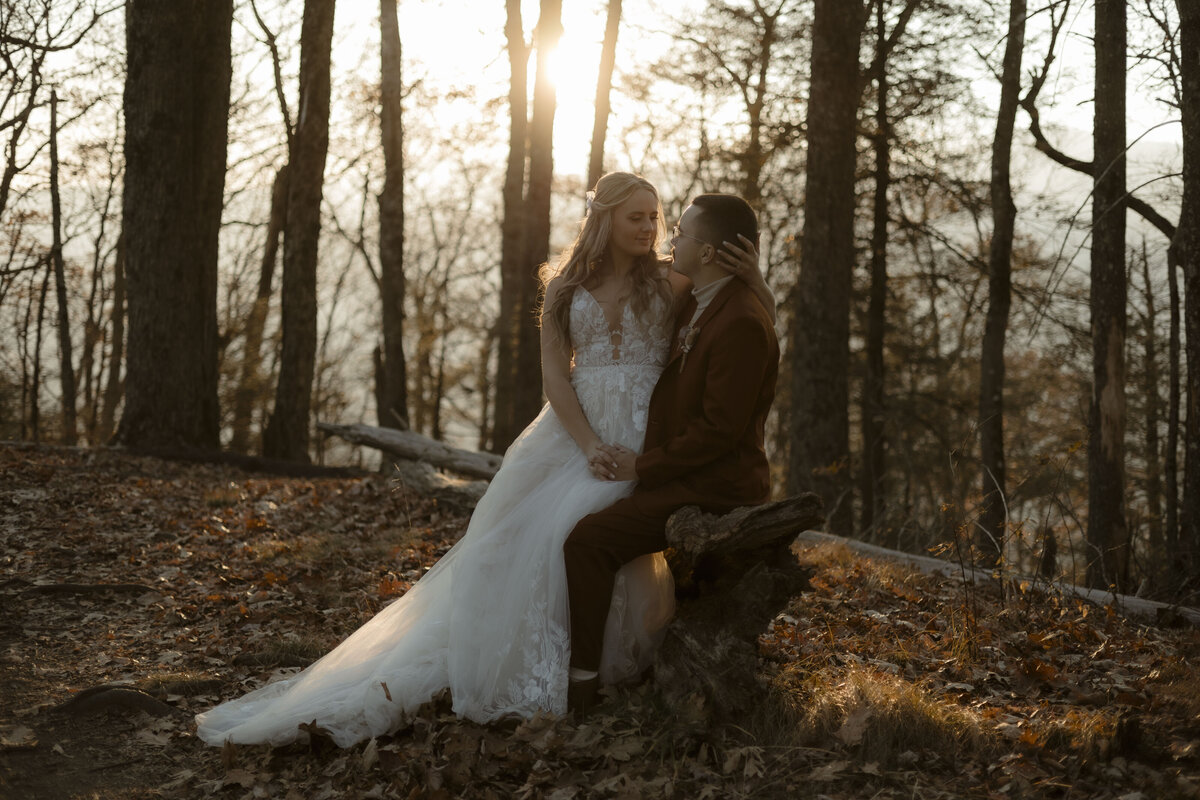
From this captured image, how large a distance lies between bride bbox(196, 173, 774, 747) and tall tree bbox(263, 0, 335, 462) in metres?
8.70

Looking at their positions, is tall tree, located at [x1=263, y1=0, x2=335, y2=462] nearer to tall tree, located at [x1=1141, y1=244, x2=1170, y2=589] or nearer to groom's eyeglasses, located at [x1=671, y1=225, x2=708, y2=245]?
groom's eyeglasses, located at [x1=671, y1=225, x2=708, y2=245]

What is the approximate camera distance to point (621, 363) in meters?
4.54

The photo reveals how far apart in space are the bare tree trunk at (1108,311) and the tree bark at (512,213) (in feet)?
27.7

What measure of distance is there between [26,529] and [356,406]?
34095 mm

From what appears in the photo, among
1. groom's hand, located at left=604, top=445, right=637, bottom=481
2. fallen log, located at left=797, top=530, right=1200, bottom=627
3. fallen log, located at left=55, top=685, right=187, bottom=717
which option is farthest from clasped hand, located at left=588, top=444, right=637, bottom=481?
fallen log, located at left=55, top=685, right=187, bottom=717

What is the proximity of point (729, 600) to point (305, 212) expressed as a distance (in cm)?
1027

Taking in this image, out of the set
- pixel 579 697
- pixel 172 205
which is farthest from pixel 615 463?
pixel 172 205

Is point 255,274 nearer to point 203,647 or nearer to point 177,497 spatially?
point 177,497

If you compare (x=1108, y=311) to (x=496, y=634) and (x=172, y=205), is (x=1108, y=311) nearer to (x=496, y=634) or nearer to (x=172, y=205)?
(x=496, y=634)

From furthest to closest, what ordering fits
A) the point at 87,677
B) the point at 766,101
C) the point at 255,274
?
1. the point at 255,274
2. the point at 766,101
3. the point at 87,677

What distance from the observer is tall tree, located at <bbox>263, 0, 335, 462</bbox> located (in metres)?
12.8

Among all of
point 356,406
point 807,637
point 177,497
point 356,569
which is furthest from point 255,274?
point 807,637

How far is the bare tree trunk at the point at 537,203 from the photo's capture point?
548 inches

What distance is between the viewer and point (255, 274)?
29688 millimetres
